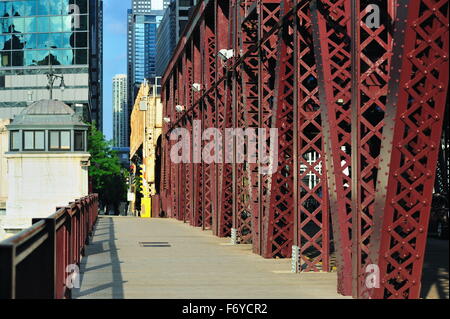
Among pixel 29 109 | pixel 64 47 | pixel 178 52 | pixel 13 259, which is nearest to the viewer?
pixel 13 259

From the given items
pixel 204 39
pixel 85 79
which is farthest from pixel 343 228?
pixel 85 79

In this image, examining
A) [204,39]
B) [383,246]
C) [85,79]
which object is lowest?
[383,246]

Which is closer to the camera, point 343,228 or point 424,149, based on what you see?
point 424,149

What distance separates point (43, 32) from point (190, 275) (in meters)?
110

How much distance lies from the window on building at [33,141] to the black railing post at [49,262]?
3086cm

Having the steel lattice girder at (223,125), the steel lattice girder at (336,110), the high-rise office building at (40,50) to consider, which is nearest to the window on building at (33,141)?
the steel lattice girder at (223,125)

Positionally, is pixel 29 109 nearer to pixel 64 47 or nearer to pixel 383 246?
pixel 383 246

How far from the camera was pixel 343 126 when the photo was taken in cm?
1401

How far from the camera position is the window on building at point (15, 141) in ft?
128

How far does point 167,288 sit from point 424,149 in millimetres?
5044

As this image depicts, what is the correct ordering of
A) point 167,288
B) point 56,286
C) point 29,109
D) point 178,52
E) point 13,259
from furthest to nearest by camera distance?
point 178,52, point 29,109, point 167,288, point 56,286, point 13,259

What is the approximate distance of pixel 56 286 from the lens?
915 centimetres

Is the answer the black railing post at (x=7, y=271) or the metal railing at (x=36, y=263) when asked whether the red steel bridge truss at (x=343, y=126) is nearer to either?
the metal railing at (x=36, y=263)

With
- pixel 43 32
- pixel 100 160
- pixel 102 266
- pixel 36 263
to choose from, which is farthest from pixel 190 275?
pixel 43 32
